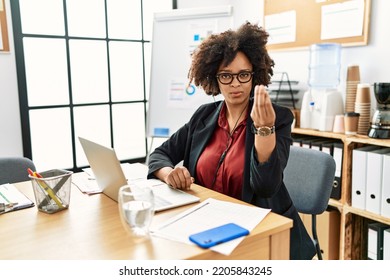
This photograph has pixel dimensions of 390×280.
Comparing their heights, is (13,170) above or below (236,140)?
below

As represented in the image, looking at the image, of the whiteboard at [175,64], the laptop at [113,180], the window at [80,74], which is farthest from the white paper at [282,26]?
the laptop at [113,180]

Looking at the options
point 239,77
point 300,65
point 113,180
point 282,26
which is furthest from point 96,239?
point 282,26

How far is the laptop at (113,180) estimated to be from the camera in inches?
46.3

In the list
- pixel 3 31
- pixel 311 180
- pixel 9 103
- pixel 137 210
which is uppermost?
pixel 3 31

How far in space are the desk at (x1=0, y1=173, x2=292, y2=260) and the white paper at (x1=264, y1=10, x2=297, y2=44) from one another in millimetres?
2061

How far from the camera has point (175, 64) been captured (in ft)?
9.57

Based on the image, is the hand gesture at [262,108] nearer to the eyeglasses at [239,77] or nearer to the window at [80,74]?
the eyeglasses at [239,77]

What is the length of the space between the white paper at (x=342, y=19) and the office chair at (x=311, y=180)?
110cm

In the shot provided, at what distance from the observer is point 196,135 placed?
1668 mm

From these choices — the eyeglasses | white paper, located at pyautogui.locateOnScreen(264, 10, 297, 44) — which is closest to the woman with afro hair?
the eyeglasses

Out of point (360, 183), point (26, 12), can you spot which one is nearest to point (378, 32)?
point (360, 183)

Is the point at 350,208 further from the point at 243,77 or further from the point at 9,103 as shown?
the point at 9,103

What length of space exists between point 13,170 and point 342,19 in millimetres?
2151

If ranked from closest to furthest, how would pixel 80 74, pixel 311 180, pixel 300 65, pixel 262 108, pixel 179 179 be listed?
pixel 262 108 → pixel 179 179 → pixel 311 180 → pixel 300 65 → pixel 80 74
